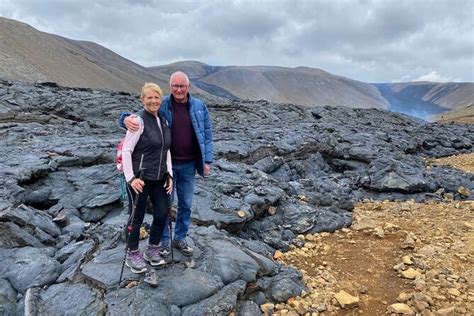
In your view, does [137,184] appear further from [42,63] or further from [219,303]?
[42,63]

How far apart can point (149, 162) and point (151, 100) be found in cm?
75

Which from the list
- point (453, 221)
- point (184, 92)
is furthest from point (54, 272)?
point (453, 221)

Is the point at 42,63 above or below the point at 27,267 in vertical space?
above

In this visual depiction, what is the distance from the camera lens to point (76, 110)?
21.6m

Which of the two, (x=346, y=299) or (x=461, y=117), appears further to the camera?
(x=461, y=117)

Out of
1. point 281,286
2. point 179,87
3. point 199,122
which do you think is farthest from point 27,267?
point 281,286

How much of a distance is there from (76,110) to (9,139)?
28.2 feet

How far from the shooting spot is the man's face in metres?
4.84

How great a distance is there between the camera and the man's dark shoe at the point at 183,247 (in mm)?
5469

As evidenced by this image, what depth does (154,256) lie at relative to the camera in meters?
5.07

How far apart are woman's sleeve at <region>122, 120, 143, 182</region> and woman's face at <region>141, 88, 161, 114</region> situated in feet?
0.80

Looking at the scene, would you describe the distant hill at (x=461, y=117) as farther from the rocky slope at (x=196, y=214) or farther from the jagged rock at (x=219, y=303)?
the jagged rock at (x=219, y=303)

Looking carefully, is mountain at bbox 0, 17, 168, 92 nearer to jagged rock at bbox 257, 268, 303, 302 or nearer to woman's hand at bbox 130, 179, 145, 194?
woman's hand at bbox 130, 179, 145, 194

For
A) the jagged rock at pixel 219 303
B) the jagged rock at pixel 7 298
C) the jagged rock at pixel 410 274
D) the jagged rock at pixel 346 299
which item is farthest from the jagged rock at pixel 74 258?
the jagged rock at pixel 410 274
